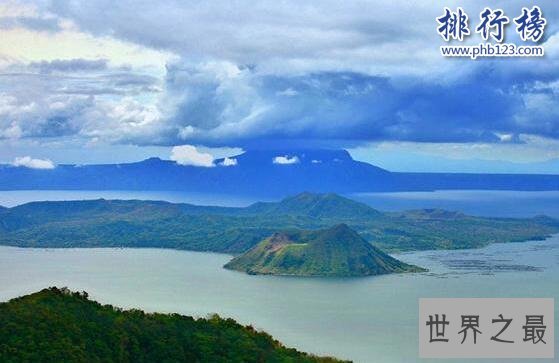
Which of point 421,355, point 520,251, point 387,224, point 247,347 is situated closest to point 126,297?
point 421,355

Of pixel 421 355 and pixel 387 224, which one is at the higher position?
pixel 387 224

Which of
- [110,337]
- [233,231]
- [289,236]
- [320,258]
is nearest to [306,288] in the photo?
[320,258]

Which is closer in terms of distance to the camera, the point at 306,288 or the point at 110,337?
the point at 110,337

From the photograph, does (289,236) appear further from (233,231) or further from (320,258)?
(233,231)

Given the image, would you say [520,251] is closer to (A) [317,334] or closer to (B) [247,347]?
(A) [317,334]

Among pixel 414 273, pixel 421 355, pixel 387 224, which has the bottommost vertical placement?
pixel 421 355

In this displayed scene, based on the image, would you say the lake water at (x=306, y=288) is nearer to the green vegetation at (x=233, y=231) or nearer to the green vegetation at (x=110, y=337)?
the green vegetation at (x=233, y=231)
